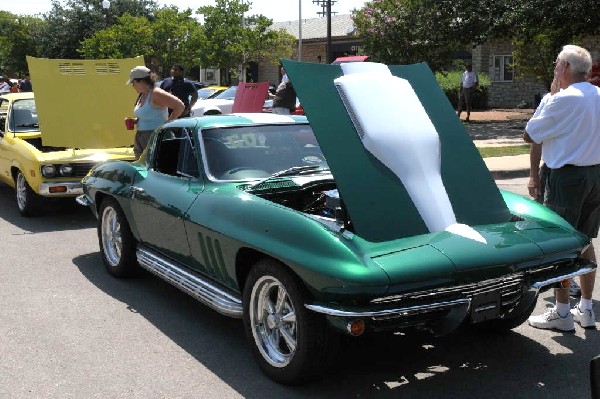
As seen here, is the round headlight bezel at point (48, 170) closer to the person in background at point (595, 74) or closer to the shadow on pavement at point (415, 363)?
the shadow on pavement at point (415, 363)

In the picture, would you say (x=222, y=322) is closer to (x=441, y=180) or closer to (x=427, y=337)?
(x=427, y=337)

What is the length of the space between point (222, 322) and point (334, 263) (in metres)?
1.71

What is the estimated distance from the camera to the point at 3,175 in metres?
9.32

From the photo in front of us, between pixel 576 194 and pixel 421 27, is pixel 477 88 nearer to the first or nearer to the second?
pixel 421 27

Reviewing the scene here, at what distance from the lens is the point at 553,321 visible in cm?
457

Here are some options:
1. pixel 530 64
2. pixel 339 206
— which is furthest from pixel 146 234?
pixel 530 64

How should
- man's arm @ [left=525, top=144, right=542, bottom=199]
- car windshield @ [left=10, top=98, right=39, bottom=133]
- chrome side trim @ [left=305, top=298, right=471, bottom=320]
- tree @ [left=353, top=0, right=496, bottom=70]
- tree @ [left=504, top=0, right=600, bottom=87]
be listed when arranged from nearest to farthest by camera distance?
chrome side trim @ [left=305, top=298, right=471, bottom=320] → man's arm @ [left=525, top=144, right=542, bottom=199] → car windshield @ [left=10, top=98, right=39, bottom=133] → tree @ [left=504, top=0, right=600, bottom=87] → tree @ [left=353, top=0, right=496, bottom=70]

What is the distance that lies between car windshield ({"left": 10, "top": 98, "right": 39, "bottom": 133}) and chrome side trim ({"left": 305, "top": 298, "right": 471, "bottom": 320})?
23.6ft

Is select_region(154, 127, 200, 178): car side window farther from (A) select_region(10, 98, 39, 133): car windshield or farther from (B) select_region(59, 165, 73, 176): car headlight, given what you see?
(A) select_region(10, 98, 39, 133): car windshield

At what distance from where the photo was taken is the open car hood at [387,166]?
3756mm

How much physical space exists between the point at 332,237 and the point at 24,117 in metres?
7.37

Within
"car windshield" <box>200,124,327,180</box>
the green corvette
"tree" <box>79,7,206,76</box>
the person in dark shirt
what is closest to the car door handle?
the green corvette

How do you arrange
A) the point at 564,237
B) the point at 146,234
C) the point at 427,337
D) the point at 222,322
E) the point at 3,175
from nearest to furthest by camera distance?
the point at 564,237, the point at 427,337, the point at 222,322, the point at 146,234, the point at 3,175

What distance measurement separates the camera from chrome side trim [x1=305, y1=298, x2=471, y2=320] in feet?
10.6
